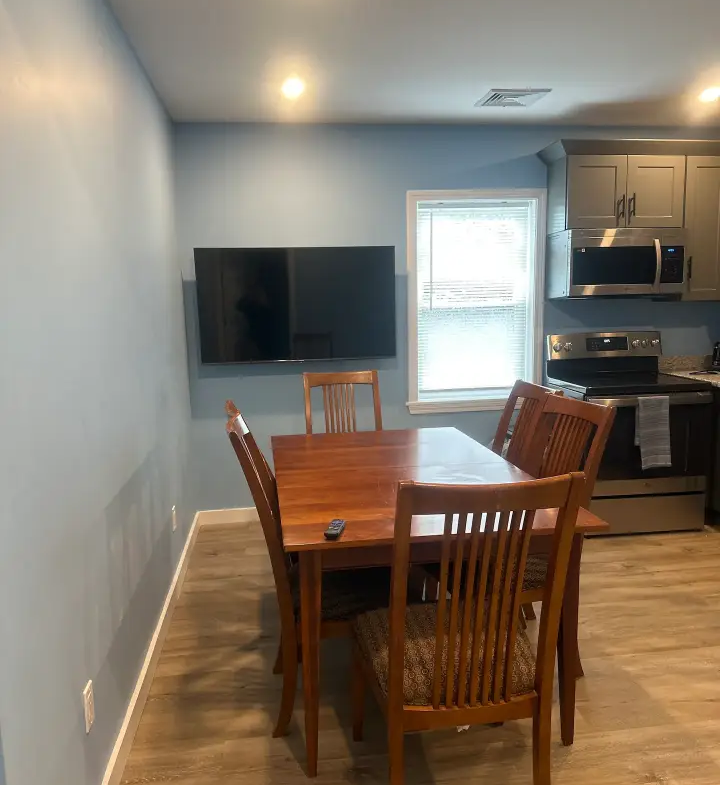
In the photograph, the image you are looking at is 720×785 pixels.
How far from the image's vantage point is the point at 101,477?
1.90 m

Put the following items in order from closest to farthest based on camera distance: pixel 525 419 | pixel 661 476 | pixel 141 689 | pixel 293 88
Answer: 1. pixel 141 689
2. pixel 525 419
3. pixel 293 88
4. pixel 661 476

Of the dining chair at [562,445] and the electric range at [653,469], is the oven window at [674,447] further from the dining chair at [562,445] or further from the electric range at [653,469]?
the dining chair at [562,445]

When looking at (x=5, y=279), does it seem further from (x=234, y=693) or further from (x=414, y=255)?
(x=414, y=255)

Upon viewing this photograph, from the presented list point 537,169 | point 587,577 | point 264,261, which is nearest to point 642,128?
point 537,169

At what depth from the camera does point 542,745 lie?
160cm

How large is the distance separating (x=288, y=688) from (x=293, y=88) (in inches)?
108

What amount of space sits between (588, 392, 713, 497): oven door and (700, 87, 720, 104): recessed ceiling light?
1652mm

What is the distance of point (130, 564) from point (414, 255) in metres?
2.59

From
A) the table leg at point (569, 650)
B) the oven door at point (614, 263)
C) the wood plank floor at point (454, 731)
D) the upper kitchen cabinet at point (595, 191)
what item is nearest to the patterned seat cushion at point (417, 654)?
the table leg at point (569, 650)

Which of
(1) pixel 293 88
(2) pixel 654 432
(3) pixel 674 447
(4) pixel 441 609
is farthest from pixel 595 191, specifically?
(4) pixel 441 609

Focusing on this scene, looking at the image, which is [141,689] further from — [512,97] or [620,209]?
[620,209]

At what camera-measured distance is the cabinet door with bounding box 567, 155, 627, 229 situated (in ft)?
12.3

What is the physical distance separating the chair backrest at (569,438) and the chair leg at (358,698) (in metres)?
0.91

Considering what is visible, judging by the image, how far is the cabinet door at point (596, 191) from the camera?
12.3ft
